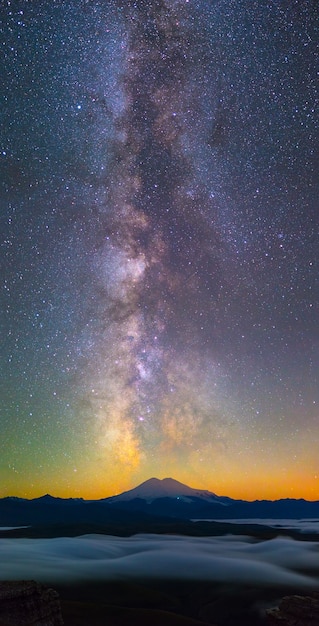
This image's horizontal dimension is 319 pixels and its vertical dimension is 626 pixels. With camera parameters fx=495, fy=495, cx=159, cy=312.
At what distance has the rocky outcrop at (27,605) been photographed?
28.3 metres

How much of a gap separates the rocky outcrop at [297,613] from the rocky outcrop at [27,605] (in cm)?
1404

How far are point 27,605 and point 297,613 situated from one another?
16517 mm

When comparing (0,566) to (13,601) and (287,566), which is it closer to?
(287,566)

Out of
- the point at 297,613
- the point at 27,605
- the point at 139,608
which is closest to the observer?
the point at 27,605

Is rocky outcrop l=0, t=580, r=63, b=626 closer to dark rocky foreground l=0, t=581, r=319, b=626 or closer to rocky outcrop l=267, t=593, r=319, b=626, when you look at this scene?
dark rocky foreground l=0, t=581, r=319, b=626

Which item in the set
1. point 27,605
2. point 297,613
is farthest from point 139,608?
point 297,613

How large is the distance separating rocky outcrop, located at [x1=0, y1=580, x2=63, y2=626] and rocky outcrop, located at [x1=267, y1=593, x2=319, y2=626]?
1404cm

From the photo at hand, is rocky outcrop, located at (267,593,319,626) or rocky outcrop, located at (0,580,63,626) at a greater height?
rocky outcrop, located at (0,580,63,626)

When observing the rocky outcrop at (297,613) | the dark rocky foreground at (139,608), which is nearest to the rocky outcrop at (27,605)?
the dark rocky foreground at (139,608)

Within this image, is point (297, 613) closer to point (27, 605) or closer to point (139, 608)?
point (27, 605)

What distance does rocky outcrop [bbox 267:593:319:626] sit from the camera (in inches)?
1178

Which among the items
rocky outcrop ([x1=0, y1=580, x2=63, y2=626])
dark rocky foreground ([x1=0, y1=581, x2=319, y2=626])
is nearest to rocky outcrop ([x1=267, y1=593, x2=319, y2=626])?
dark rocky foreground ([x1=0, y1=581, x2=319, y2=626])

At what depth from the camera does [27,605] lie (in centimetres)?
2975

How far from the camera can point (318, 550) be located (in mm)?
132000
